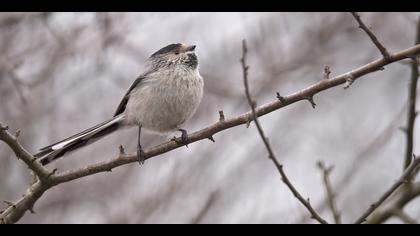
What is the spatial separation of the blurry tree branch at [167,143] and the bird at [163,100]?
89cm

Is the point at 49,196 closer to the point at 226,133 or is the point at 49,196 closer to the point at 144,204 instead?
the point at 144,204

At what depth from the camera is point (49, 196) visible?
8.38 m

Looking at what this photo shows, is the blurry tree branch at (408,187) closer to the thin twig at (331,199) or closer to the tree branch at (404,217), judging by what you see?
the tree branch at (404,217)

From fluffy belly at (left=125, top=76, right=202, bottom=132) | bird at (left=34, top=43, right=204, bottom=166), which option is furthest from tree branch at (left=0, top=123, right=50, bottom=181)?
fluffy belly at (left=125, top=76, right=202, bottom=132)

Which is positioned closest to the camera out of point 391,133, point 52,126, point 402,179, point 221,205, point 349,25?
point 402,179

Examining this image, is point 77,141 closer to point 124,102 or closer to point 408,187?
point 124,102

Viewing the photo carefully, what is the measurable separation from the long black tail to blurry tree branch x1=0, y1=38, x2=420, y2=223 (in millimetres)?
437

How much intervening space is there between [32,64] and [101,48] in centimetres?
104

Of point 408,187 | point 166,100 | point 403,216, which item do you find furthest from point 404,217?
point 166,100

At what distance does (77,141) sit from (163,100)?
863 mm

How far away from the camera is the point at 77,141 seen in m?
4.91

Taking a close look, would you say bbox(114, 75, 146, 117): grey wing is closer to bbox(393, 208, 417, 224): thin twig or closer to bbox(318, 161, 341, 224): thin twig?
bbox(318, 161, 341, 224): thin twig
